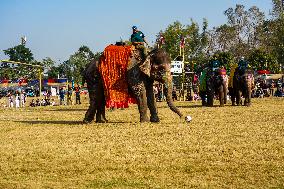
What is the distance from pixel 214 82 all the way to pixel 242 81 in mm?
1655

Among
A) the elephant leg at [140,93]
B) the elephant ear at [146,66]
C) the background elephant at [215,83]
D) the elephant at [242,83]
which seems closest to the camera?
the elephant ear at [146,66]

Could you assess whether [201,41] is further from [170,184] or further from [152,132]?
[170,184]

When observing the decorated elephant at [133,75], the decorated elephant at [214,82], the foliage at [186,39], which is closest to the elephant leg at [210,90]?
the decorated elephant at [214,82]

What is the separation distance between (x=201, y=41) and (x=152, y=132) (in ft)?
199

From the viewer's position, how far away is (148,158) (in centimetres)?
941

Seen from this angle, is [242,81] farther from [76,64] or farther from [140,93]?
[76,64]

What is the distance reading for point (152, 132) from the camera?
45.3ft

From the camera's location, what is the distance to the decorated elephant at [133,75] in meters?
17.2

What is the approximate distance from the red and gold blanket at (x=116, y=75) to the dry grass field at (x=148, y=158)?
10.4ft

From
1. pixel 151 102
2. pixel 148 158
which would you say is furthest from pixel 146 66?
pixel 148 158

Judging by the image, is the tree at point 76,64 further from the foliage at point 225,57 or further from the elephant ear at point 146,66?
the elephant ear at point 146,66

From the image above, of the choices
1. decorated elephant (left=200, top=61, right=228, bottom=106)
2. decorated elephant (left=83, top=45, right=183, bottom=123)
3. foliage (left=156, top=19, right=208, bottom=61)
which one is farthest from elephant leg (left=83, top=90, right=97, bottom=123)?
foliage (left=156, top=19, right=208, bottom=61)

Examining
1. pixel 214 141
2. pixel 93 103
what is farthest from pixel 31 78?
pixel 214 141

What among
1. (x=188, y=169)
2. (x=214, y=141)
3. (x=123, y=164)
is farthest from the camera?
(x=214, y=141)
